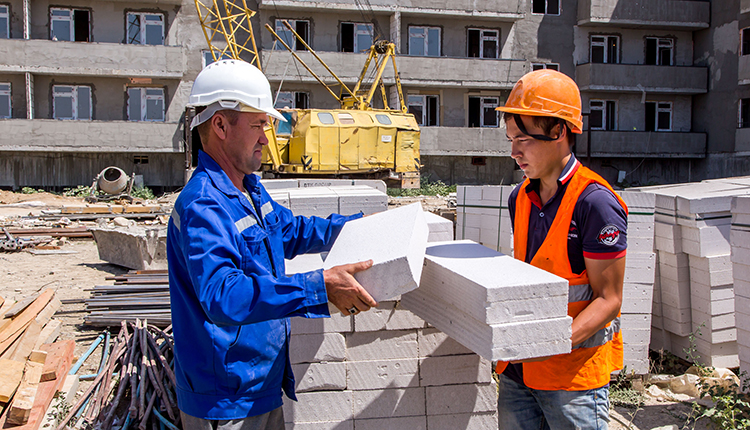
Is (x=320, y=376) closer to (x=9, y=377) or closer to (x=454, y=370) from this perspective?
(x=454, y=370)

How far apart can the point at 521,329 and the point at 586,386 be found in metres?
0.46

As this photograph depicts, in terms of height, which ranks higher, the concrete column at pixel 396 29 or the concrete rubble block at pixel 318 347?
the concrete column at pixel 396 29

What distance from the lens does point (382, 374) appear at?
3729 mm

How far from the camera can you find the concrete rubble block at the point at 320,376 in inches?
144

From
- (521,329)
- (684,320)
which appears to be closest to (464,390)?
(521,329)

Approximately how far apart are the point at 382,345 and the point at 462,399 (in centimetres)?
65

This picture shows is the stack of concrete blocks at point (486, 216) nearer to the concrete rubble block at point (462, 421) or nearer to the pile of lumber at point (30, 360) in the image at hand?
the concrete rubble block at point (462, 421)

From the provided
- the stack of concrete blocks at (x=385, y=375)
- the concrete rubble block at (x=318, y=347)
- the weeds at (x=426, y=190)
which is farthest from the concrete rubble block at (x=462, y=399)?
the weeds at (x=426, y=190)

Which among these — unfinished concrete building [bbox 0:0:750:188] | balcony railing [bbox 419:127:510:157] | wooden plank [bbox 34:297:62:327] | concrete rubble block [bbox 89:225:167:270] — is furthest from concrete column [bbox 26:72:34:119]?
wooden plank [bbox 34:297:62:327]

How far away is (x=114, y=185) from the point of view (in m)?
19.8

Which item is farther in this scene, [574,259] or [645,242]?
[645,242]

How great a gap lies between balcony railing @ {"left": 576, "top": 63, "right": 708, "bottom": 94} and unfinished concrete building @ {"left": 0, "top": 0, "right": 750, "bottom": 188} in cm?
6

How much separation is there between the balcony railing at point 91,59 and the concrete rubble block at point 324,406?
20.8 metres

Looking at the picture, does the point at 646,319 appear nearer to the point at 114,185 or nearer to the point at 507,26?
the point at 114,185
